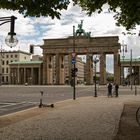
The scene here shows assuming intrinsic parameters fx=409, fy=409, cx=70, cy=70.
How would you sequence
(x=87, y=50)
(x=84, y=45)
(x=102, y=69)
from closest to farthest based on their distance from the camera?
(x=102, y=69) < (x=87, y=50) < (x=84, y=45)

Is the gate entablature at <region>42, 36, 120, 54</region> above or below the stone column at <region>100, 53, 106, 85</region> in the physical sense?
above

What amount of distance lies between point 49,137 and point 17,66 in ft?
556

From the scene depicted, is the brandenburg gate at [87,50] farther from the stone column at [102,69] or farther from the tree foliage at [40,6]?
the tree foliage at [40,6]

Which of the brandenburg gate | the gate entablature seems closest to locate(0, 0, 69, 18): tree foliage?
the brandenburg gate

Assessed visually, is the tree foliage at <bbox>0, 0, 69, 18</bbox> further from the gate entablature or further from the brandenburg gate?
the gate entablature

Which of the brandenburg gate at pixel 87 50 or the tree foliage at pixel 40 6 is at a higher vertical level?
the brandenburg gate at pixel 87 50

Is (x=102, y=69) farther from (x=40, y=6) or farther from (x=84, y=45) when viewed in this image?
(x=40, y=6)

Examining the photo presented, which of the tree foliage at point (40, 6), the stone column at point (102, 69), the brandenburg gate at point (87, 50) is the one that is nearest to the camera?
the tree foliage at point (40, 6)

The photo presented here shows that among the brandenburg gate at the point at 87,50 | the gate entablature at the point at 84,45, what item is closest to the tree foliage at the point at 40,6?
the brandenburg gate at the point at 87,50

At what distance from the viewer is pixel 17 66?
599 feet

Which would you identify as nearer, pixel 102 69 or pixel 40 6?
pixel 40 6

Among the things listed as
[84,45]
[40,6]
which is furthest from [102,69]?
[40,6]

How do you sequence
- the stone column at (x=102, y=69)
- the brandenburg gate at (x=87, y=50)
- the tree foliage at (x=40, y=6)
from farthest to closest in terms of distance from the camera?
the brandenburg gate at (x=87, y=50)
the stone column at (x=102, y=69)
the tree foliage at (x=40, y=6)

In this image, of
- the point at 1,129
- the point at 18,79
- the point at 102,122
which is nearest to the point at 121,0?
the point at 102,122
